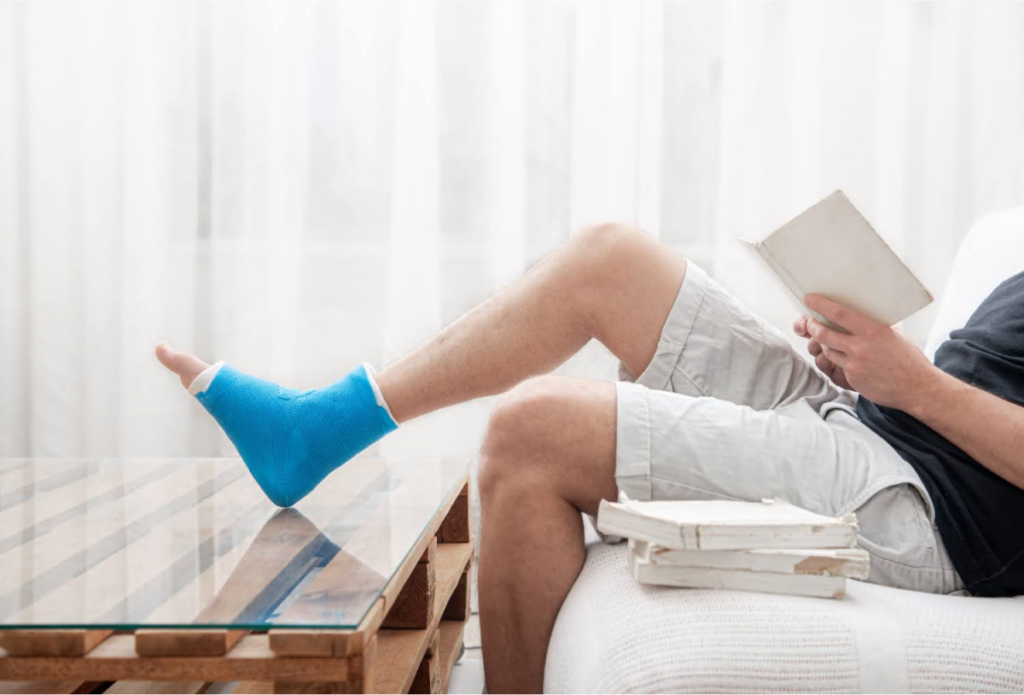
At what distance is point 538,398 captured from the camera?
3.47 ft

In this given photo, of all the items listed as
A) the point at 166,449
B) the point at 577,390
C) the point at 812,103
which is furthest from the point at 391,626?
the point at 812,103

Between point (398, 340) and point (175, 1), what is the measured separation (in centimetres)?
90

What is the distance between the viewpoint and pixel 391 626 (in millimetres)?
1142

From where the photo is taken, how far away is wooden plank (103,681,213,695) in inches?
47.7

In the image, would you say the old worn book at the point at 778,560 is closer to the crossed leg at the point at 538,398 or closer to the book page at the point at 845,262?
the crossed leg at the point at 538,398

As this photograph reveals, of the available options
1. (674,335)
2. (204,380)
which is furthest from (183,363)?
(674,335)

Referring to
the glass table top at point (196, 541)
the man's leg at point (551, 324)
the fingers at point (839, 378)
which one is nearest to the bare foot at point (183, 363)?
the man's leg at point (551, 324)

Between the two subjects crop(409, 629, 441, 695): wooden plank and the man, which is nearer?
the man

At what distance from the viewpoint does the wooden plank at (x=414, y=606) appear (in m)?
1.14

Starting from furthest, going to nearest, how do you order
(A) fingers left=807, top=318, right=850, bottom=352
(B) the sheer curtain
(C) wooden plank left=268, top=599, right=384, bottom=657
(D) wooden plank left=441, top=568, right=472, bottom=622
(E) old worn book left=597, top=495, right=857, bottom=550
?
(B) the sheer curtain, (D) wooden plank left=441, top=568, right=472, bottom=622, (A) fingers left=807, top=318, right=850, bottom=352, (E) old worn book left=597, top=495, right=857, bottom=550, (C) wooden plank left=268, top=599, right=384, bottom=657

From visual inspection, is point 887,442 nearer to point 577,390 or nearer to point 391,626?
point 577,390

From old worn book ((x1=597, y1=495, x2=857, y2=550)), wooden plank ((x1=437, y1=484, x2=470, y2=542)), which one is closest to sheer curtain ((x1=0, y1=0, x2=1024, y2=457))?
wooden plank ((x1=437, y1=484, x2=470, y2=542))

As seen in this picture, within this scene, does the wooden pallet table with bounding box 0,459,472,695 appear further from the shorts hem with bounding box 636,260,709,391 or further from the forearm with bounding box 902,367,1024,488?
the forearm with bounding box 902,367,1024,488

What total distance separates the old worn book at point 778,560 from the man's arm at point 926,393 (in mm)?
240
